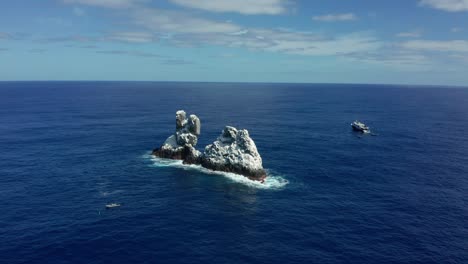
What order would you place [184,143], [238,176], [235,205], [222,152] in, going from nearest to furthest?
[235,205] < [238,176] < [222,152] < [184,143]

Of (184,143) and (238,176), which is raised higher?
(184,143)

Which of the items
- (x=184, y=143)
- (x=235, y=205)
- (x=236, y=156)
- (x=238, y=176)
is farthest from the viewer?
(x=184, y=143)

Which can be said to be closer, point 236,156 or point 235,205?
point 235,205

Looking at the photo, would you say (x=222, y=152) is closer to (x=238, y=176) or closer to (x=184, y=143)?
(x=238, y=176)

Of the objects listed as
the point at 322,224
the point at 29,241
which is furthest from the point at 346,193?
the point at 29,241

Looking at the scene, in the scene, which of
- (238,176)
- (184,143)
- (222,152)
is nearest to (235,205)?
(238,176)

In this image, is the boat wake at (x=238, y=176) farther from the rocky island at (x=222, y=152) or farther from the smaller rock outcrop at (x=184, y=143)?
the smaller rock outcrop at (x=184, y=143)

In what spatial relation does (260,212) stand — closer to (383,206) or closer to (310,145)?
(383,206)
